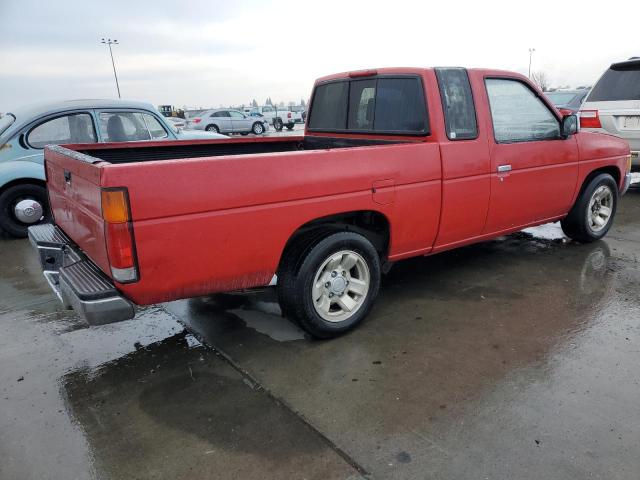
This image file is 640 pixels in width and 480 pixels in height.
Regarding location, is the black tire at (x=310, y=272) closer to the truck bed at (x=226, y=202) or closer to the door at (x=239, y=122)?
the truck bed at (x=226, y=202)

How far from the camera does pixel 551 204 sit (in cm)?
488

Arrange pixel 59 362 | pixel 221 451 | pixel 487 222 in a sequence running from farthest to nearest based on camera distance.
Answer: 1. pixel 487 222
2. pixel 59 362
3. pixel 221 451

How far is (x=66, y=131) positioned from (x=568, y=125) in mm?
6270

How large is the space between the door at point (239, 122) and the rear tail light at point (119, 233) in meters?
27.0

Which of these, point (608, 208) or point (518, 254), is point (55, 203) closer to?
point (518, 254)

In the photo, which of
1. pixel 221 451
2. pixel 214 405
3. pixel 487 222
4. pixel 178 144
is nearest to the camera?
pixel 221 451

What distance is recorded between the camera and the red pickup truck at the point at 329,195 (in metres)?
2.72

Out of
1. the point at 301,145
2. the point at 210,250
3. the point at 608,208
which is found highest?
the point at 301,145

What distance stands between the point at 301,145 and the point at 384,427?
3392mm

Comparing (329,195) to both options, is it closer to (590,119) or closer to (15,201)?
(15,201)

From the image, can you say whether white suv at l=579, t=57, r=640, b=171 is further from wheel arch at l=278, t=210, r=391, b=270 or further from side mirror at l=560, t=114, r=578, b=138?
wheel arch at l=278, t=210, r=391, b=270

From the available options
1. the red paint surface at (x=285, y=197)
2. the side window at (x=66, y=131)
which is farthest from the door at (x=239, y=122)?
the red paint surface at (x=285, y=197)

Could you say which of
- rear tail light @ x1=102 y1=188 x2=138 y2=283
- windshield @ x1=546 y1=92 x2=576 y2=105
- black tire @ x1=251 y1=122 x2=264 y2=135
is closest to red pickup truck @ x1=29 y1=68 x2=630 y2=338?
rear tail light @ x1=102 y1=188 x2=138 y2=283

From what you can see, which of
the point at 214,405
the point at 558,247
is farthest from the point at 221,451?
the point at 558,247
